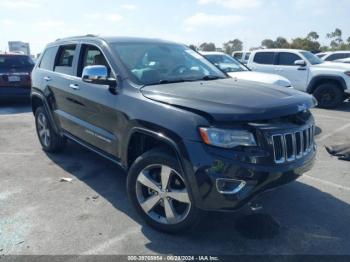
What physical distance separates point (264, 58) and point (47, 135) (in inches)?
317

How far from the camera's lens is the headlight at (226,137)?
9.10 feet

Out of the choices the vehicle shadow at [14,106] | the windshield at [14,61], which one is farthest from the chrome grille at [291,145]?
the windshield at [14,61]

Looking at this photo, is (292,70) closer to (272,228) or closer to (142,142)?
(272,228)

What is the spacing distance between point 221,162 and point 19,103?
35.4 ft

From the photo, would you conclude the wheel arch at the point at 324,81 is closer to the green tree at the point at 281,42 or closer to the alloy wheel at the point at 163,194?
the alloy wheel at the point at 163,194

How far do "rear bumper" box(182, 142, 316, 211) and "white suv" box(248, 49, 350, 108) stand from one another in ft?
27.2

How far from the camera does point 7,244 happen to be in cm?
318

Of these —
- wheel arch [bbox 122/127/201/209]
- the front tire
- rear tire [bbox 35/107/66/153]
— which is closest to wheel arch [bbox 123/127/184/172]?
wheel arch [bbox 122/127/201/209]

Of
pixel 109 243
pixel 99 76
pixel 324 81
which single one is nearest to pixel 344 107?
pixel 324 81

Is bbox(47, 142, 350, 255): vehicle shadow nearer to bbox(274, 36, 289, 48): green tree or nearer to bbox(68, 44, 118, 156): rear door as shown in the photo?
bbox(68, 44, 118, 156): rear door

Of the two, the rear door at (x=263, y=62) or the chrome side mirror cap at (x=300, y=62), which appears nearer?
the chrome side mirror cap at (x=300, y=62)

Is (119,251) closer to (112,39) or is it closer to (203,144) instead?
(203,144)

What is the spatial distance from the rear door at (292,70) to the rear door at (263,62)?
191mm

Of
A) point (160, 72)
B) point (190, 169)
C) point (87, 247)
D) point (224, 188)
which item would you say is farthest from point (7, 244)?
point (160, 72)
